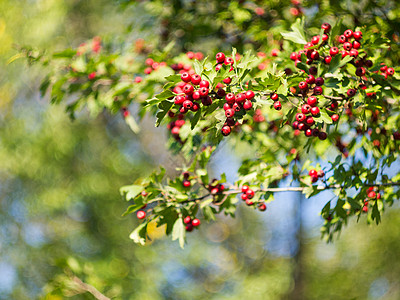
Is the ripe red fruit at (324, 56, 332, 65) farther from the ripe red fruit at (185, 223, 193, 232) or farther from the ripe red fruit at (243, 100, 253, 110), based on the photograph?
the ripe red fruit at (185, 223, 193, 232)

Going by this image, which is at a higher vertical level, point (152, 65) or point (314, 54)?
point (314, 54)

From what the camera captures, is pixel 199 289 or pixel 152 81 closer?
pixel 152 81

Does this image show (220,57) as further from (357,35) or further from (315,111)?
(357,35)

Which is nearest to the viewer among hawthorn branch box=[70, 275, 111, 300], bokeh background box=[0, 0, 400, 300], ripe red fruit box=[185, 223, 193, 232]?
ripe red fruit box=[185, 223, 193, 232]

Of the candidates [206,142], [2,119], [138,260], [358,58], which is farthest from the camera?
[2,119]

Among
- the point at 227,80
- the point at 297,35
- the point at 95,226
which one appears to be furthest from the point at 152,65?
the point at 95,226

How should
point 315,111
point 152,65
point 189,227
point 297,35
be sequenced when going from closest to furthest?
point 315,111
point 297,35
point 189,227
point 152,65

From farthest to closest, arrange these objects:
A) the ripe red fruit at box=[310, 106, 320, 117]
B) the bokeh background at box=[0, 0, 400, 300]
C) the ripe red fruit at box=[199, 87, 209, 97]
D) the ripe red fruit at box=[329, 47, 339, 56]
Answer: the bokeh background at box=[0, 0, 400, 300], the ripe red fruit at box=[329, 47, 339, 56], the ripe red fruit at box=[310, 106, 320, 117], the ripe red fruit at box=[199, 87, 209, 97]

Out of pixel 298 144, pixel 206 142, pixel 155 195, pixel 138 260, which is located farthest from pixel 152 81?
pixel 138 260

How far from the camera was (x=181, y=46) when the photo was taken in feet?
11.8

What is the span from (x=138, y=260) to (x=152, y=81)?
16.6 feet

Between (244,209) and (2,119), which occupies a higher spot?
(2,119)

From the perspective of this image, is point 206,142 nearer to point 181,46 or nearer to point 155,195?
point 155,195

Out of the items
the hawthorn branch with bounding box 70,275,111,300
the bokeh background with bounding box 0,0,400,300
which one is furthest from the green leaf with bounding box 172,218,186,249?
the bokeh background with bounding box 0,0,400,300
